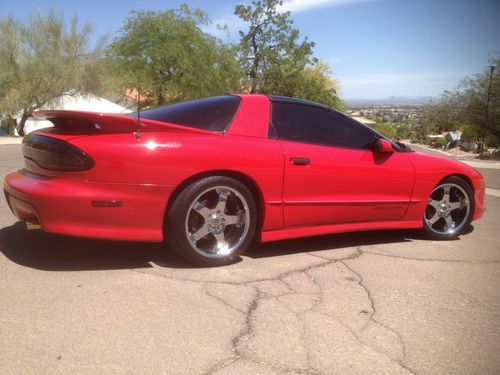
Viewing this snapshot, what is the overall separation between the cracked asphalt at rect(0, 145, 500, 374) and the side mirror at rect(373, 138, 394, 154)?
0.93m

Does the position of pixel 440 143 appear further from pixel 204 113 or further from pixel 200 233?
pixel 200 233

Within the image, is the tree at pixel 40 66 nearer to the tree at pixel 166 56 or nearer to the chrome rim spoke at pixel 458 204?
the tree at pixel 166 56

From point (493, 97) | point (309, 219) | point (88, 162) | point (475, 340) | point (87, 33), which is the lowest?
point (475, 340)

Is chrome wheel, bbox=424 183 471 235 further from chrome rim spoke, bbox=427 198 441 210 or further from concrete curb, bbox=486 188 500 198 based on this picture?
concrete curb, bbox=486 188 500 198

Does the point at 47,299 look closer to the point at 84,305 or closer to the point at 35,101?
the point at 84,305

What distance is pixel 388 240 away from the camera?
421 cm

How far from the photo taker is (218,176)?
3.03m

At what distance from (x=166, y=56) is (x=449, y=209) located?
25491mm

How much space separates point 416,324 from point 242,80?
3694 centimetres

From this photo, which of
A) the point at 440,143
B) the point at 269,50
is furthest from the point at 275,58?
the point at 440,143

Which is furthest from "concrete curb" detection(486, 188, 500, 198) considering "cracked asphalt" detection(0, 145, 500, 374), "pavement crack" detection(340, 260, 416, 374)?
"pavement crack" detection(340, 260, 416, 374)

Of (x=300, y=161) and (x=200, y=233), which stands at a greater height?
(x=300, y=161)

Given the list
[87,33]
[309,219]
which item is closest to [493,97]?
[87,33]

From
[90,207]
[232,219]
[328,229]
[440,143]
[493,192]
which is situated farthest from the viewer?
[440,143]
